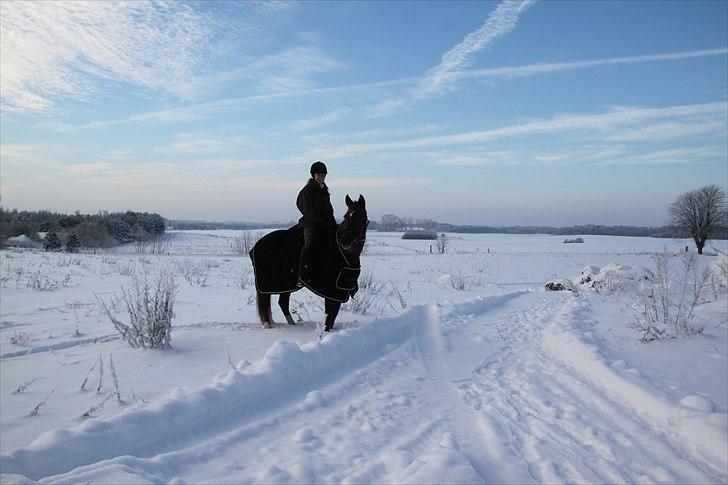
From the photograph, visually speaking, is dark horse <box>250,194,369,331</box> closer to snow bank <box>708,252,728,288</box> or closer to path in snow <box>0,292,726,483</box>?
path in snow <box>0,292,726,483</box>

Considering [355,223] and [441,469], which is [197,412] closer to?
[441,469]

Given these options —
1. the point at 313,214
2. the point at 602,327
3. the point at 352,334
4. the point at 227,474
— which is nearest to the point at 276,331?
the point at 352,334

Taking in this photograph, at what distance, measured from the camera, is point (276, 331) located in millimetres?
6426

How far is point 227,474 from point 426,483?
126 cm

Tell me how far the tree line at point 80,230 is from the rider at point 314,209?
1973 inches

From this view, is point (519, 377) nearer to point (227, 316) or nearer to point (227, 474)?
point (227, 474)

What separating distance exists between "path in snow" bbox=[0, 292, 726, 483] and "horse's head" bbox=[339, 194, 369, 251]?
1.40 m

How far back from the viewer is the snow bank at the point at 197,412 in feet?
8.30

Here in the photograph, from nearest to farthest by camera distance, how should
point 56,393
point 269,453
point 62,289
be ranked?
point 269,453
point 56,393
point 62,289

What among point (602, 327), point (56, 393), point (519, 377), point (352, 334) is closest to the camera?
point (56, 393)

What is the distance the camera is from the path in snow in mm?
2553

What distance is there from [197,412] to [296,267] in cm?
326

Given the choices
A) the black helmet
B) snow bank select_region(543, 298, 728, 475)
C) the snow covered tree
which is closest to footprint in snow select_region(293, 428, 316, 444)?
snow bank select_region(543, 298, 728, 475)

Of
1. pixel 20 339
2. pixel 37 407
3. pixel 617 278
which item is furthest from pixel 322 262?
pixel 617 278
